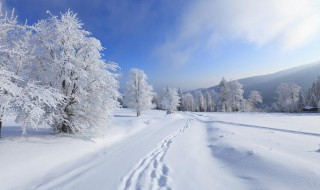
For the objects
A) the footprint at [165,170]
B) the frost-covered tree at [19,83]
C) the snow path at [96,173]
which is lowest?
the snow path at [96,173]

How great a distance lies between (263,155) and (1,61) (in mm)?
13359

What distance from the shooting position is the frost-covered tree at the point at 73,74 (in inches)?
604

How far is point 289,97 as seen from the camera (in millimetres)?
85562

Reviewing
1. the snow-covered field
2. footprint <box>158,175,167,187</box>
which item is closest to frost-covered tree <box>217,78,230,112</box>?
the snow-covered field

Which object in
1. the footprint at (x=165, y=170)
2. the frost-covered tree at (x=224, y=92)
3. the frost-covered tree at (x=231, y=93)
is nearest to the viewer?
the footprint at (x=165, y=170)

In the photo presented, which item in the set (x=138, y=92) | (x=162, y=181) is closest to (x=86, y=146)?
(x=162, y=181)

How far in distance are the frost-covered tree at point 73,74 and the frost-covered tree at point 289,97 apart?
3082 inches

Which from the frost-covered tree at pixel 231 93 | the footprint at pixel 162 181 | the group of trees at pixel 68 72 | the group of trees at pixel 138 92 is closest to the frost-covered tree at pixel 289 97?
the frost-covered tree at pixel 231 93

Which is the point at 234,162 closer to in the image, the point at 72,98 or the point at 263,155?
the point at 263,155

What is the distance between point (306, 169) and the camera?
720 cm

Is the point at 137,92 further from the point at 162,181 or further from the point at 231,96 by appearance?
the point at 231,96

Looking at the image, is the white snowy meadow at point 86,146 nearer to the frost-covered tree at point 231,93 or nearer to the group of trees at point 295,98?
the frost-covered tree at point 231,93

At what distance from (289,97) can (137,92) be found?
6277cm

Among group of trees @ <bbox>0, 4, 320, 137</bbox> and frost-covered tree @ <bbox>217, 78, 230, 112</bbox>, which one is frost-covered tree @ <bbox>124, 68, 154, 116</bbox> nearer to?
group of trees @ <bbox>0, 4, 320, 137</bbox>
